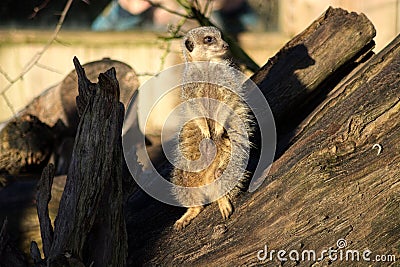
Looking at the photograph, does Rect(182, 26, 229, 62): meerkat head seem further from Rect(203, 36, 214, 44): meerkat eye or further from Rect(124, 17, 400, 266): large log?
Rect(124, 17, 400, 266): large log

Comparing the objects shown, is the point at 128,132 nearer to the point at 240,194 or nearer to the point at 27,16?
the point at 240,194

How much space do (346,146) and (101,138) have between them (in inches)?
34.4

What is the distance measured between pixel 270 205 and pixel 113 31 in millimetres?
3843

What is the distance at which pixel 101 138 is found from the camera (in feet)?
7.06

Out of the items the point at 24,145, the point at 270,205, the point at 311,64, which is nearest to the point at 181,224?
the point at 270,205

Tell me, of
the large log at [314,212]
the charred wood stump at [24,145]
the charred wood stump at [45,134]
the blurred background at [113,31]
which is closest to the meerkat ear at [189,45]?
the large log at [314,212]

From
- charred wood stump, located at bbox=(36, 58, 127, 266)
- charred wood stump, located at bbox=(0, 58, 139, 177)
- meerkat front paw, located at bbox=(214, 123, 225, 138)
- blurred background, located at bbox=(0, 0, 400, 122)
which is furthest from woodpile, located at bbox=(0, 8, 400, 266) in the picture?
blurred background, located at bbox=(0, 0, 400, 122)

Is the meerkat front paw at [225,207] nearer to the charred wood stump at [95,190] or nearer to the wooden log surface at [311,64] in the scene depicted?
the charred wood stump at [95,190]

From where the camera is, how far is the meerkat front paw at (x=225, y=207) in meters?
2.30

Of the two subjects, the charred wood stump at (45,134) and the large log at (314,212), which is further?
the charred wood stump at (45,134)

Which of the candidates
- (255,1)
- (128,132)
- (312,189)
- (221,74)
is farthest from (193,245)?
(255,1)

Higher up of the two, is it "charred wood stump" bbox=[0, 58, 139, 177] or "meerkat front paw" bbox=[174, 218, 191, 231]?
"meerkat front paw" bbox=[174, 218, 191, 231]

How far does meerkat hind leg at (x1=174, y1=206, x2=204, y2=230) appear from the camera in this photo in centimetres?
234

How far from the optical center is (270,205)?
7.55 feet
